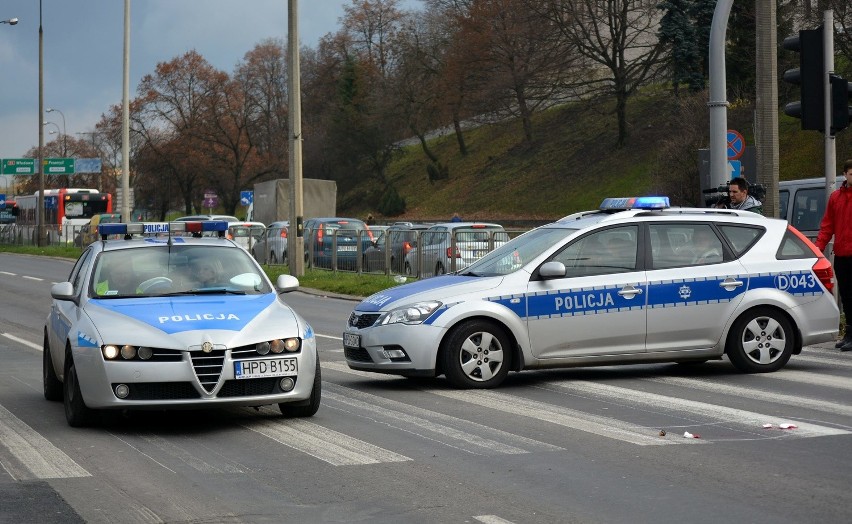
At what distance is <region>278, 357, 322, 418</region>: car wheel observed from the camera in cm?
991

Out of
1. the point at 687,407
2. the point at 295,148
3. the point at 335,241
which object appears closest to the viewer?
the point at 687,407

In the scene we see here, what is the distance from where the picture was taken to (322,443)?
29.2 feet

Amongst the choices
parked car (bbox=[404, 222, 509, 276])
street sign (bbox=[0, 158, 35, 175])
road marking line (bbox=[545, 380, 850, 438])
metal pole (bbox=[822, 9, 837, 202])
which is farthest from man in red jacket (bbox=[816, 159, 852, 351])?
street sign (bbox=[0, 158, 35, 175])

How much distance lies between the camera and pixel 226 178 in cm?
9688

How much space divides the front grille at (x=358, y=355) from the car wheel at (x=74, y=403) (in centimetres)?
292

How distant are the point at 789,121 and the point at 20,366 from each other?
157ft

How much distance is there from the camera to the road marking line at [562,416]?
894 cm

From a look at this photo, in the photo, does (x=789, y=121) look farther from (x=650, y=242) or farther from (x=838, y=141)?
(x=650, y=242)

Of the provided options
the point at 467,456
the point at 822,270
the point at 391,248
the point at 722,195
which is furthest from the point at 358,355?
the point at 391,248

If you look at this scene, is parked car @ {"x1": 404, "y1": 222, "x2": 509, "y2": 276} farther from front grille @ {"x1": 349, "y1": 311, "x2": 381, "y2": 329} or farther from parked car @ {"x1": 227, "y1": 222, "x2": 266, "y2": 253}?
front grille @ {"x1": 349, "y1": 311, "x2": 381, "y2": 329}

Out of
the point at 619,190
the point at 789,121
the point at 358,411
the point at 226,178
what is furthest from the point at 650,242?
the point at 226,178

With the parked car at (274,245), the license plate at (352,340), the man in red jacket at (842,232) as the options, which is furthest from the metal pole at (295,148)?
the license plate at (352,340)

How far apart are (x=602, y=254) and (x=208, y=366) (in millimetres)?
4480

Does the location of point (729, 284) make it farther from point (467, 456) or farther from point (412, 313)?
point (467, 456)
